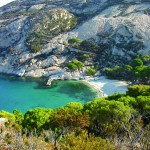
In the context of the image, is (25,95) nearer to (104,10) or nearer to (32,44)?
(32,44)

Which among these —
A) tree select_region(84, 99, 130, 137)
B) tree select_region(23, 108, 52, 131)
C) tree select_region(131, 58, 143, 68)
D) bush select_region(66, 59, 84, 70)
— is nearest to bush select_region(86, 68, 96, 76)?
bush select_region(66, 59, 84, 70)

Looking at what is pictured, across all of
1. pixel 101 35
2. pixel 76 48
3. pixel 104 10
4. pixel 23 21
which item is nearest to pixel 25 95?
pixel 76 48

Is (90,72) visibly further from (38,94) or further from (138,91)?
(138,91)

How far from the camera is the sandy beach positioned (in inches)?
3629

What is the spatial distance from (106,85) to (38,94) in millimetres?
21959

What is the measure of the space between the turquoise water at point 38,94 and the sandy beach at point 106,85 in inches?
100

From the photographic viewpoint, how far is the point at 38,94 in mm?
92875

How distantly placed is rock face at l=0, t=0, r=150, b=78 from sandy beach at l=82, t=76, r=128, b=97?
911 cm

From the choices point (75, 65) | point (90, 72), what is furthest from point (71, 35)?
point (90, 72)

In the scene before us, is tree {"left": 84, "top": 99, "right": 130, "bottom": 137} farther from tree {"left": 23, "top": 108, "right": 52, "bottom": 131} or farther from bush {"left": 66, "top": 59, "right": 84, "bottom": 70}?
bush {"left": 66, "top": 59, "right": 84, "bottom": 70}

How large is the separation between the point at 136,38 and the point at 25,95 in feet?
187

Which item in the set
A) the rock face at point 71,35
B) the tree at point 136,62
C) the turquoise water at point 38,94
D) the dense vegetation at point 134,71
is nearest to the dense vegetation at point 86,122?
the turquoise water at point 38,94

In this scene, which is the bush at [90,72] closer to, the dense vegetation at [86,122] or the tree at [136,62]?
the tree at [136,62]

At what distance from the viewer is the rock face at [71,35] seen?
404ft
